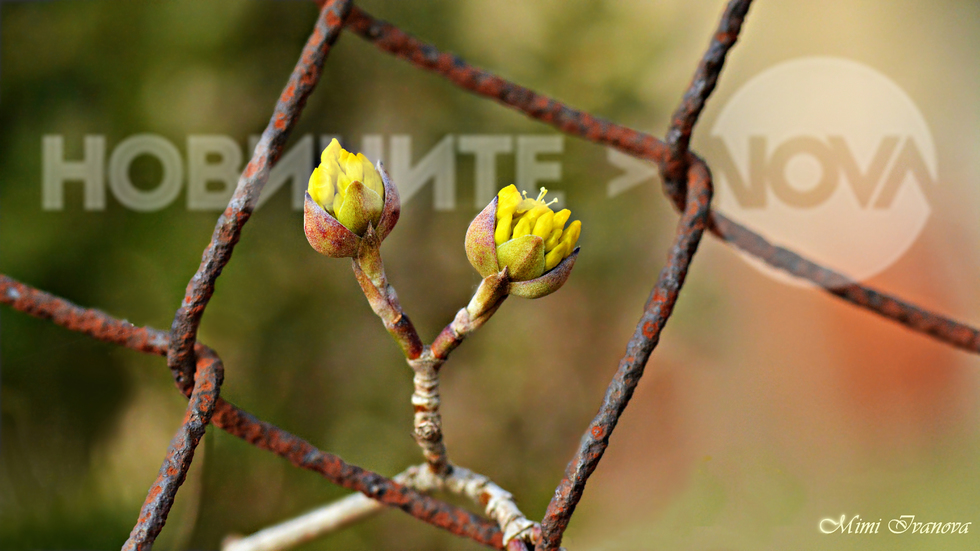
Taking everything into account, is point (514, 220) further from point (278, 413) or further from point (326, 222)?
point (278, 413)

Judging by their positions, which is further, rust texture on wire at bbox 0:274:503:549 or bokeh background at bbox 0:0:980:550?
bokeh background at bbox 0:0:980:550

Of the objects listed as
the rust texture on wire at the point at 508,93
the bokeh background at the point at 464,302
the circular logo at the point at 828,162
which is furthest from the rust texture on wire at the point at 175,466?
the circular logo at the point at 828,162

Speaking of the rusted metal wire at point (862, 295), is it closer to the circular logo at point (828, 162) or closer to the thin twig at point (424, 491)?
the thin twig at point (424, 491)

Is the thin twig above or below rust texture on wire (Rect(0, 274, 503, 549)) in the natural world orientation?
below

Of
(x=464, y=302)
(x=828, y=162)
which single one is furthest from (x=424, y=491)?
(x=828, y=162)

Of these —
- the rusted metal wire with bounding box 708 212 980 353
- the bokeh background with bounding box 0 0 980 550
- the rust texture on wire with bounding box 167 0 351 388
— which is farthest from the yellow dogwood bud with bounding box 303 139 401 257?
the bokeh background with bounding box 0 0 980 550

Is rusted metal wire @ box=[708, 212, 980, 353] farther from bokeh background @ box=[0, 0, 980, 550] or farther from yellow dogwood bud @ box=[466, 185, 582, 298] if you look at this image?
bokeh background @ box=[0, 0, 980, 550]

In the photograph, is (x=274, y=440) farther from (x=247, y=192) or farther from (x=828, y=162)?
(x=828, y=162)
